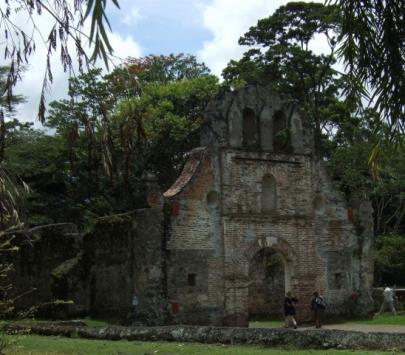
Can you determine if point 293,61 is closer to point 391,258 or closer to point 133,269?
point 391,258

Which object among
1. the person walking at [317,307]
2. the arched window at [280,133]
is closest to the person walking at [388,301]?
the person walking at [317,307]

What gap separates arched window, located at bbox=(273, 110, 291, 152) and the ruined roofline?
2.87 meters

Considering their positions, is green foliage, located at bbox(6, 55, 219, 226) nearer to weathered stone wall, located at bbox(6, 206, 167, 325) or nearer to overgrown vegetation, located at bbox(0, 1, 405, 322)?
overgrown vegetation, located at bbox(0, 1, 405, 322)

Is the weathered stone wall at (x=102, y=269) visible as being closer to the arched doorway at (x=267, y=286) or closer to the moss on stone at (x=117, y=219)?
the moss on stone at (x=117, y=219)

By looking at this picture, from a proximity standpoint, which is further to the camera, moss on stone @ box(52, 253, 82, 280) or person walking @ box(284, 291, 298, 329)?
moss on stone @ box(52, 253, 82, 280)

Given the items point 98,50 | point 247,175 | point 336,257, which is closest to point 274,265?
point 336,257

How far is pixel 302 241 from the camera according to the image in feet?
74.6

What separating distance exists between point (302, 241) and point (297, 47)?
14445 millimetres

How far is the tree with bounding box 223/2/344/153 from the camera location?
3450 cm

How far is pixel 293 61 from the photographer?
34500mm

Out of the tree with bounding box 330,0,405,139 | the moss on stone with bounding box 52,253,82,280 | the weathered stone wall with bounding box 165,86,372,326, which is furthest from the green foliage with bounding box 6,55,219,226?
the tree with bounding box 330,0,405,139

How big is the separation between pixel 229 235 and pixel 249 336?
8.49 m

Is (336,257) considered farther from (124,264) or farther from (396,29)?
(396,29)

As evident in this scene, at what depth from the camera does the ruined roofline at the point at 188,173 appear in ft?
68.2
